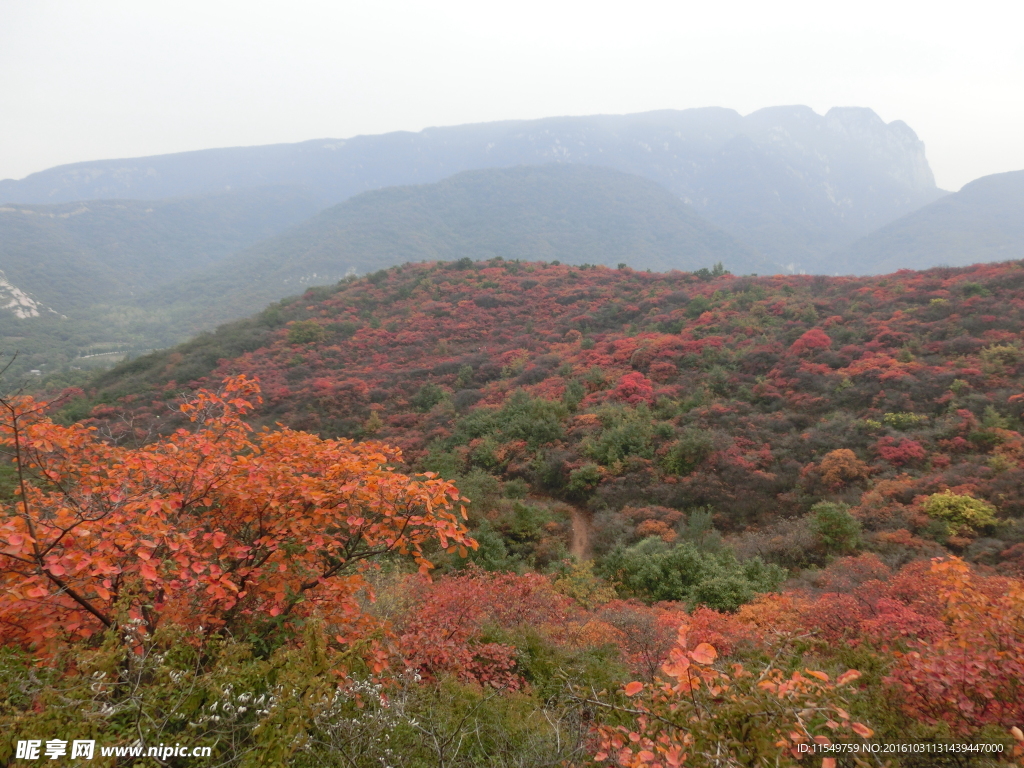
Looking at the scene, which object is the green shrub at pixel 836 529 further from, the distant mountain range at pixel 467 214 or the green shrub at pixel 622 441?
the distant mountain range at pixel 467 214

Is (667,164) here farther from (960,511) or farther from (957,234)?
(960,511)

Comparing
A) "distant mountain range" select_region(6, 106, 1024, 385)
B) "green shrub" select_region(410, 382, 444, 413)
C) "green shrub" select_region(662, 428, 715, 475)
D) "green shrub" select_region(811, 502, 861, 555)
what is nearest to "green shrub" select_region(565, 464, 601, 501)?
"green shrub" select_region(662, 428, 715, 475)

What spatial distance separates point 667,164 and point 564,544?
169m

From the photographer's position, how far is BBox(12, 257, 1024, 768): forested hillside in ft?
7.93

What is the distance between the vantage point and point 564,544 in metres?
10.5

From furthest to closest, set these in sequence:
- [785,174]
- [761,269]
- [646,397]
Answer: [785,174]
[761,269]
[646,397]

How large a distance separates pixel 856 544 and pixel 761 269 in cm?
10273

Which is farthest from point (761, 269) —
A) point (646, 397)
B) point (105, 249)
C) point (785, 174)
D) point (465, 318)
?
point (105, 249)

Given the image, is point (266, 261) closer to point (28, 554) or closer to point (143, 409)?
point (143, 409)

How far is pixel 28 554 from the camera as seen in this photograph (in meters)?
2.33

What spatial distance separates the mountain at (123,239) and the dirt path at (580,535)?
7441 cm

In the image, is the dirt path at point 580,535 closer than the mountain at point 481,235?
Yes

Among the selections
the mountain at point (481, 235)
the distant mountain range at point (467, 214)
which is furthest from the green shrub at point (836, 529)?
the mountain at point (481, 235)

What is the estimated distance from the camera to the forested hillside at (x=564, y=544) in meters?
2.42
